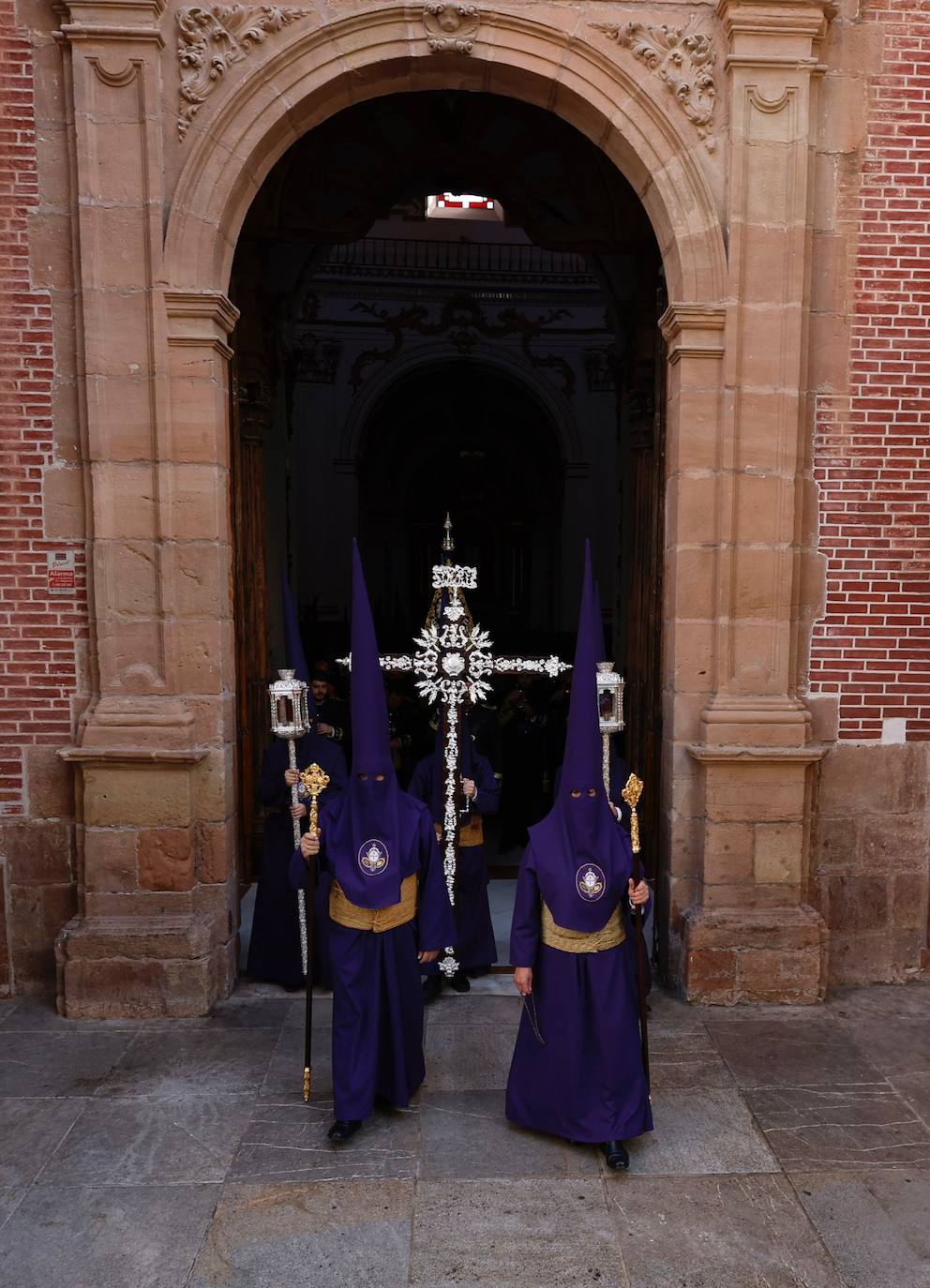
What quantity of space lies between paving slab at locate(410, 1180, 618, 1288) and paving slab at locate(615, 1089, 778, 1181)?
0.32 m

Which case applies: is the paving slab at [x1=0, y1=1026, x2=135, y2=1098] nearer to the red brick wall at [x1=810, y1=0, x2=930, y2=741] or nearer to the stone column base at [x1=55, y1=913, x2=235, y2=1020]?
the stone column base at [x1=55, y1=913, x2=235, y2=1020]

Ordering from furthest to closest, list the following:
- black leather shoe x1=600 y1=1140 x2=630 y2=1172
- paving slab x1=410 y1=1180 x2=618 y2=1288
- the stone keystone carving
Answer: the stone keystone carving, black leather shoe x1=600 y1=1140 x2=630 y2=1172, paving slab x1=410 y1=1180 x2=618 y2=1288

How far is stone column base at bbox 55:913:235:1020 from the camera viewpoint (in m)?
5.56

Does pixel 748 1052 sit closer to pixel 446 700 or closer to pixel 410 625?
pixel 446 700

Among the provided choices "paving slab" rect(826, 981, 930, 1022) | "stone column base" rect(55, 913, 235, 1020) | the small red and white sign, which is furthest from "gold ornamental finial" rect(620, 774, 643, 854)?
the small red and white sign

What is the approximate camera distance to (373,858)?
442 cm

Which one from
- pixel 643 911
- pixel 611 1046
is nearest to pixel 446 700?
pixel 643 911

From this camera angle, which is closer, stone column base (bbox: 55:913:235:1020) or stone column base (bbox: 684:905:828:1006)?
stone column base (bbox: 55:913:235:1020)

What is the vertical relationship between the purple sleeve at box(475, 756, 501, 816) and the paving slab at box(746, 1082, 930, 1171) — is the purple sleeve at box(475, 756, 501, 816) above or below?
above

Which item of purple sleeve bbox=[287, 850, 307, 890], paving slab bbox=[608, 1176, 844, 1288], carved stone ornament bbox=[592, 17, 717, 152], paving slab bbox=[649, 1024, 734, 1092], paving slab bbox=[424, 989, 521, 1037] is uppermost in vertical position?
carved stone ornament bbox=[592, 17, 717, 152]

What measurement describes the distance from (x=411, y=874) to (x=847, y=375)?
4111 millimetres

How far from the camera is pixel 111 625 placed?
5.66 meters

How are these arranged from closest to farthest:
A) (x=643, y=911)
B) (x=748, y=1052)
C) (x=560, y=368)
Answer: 1. (x=643, y=911)
2. (x=748, y=1052)
3. (x=560, y=368)

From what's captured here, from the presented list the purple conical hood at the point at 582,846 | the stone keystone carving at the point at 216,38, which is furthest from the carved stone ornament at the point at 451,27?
the purple conical hood at the point at 582,846
